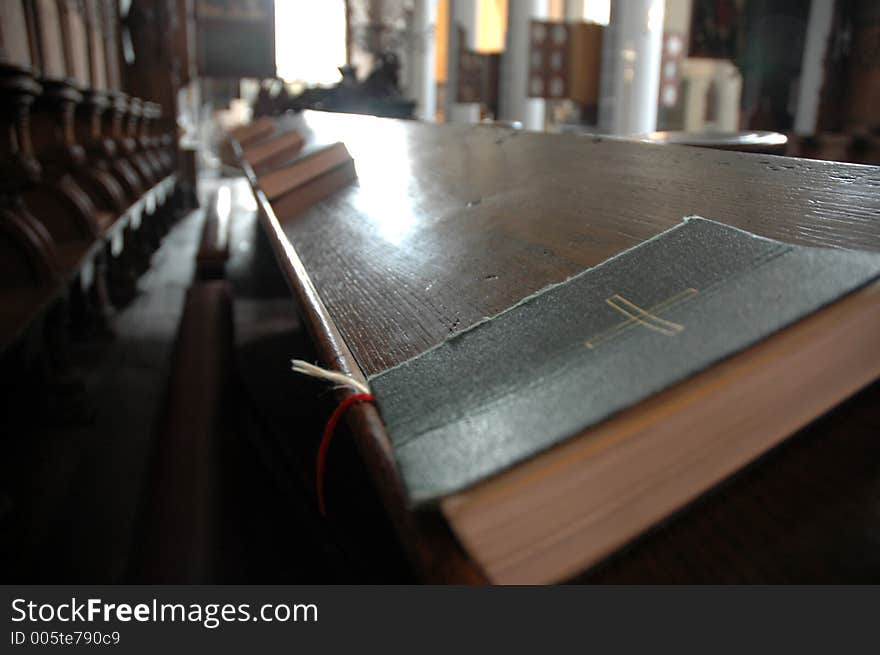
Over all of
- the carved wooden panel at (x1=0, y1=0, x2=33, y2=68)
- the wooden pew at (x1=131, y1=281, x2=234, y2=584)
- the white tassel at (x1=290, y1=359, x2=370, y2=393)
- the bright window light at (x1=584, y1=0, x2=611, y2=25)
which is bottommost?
the wooden pew at (x1=131, y1=281, x2=234, y2=584)

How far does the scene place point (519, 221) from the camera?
0.91m

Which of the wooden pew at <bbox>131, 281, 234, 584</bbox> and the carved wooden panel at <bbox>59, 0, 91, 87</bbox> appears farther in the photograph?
the carved wooden panel at <bbox>59, 0, 91, 87</bbox>

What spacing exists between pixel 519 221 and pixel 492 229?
1.4 inches

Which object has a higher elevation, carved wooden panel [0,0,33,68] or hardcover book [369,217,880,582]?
carved wooden panel [0,0,33,68]

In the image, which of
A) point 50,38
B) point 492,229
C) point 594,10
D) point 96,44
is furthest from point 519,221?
point 594,10

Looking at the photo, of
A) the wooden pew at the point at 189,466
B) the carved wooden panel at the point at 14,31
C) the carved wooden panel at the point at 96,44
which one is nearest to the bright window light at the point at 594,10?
the carved wooden panel at the point at 96,44

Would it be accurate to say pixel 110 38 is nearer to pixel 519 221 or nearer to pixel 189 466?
pixel 189 466

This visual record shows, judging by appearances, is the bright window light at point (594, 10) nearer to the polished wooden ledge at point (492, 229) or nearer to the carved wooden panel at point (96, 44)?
the carved wooden panel at point (96, 44)

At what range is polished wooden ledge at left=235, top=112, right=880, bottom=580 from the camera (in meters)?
0.63

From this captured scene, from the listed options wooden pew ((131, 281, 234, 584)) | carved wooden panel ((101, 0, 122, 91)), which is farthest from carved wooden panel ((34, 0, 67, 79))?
wooden pew ((131, 281, 234, 584))

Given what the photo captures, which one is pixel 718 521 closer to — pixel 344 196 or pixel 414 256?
pixel 414 256

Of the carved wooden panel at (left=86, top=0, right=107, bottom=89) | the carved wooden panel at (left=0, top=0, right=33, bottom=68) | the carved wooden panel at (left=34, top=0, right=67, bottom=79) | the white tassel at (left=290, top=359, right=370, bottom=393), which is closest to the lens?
the white tassel at (left=290, top=359, right=370, bottom=393)

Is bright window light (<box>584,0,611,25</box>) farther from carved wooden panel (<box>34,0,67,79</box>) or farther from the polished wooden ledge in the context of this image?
the polished wooden ledge
